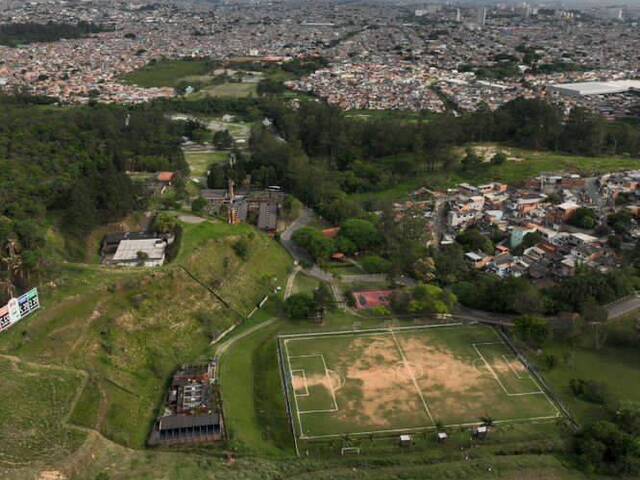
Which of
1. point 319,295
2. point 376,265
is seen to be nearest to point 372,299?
point 376,265

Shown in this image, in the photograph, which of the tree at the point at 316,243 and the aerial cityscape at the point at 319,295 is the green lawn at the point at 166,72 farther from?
the tree at the point at 316,243

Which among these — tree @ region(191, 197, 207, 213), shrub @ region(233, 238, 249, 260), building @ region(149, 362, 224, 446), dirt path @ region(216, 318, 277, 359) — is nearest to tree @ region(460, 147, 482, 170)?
tree @ region(191, 197, 207, 213)

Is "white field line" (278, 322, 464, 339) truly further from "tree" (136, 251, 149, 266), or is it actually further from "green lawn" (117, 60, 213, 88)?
"green lawn" (117, 60, 213, 88)

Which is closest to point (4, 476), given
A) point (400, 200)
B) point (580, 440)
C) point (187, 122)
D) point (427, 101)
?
point (580, 440)

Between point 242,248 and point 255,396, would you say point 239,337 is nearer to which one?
point 255,396

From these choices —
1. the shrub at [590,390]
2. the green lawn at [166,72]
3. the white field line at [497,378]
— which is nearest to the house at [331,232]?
the white field line at [497,378]
